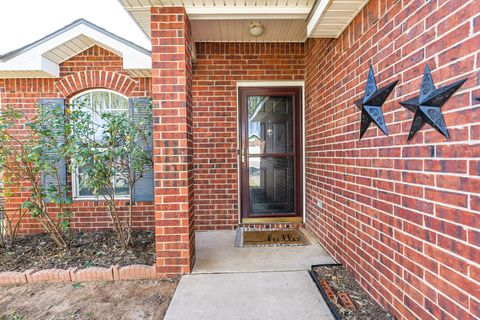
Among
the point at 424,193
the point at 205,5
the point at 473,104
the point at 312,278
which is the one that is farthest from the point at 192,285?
the point at 205,5

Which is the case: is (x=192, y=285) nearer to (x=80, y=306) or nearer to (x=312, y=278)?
(x=80, y=306)

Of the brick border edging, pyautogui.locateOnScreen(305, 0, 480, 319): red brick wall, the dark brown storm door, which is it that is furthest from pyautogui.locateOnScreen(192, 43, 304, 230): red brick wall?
the brick border edging

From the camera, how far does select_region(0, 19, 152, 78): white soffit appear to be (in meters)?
3.50

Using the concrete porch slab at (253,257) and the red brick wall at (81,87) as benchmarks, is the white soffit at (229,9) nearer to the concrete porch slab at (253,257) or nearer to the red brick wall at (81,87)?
the red brick wall at (81,87)

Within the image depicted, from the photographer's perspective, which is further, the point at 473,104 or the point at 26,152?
the point at 26,152

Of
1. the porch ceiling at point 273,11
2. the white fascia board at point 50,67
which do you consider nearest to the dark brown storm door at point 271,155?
the porch ceiling at point 273,11

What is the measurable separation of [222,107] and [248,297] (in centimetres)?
266

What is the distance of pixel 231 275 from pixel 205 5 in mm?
2725

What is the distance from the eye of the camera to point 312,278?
2.43m

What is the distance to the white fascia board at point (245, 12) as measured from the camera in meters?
2.61

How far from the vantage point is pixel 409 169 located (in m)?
1.62

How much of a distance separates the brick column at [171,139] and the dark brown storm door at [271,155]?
5.10ft

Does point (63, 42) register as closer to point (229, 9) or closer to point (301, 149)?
point (229, 9)

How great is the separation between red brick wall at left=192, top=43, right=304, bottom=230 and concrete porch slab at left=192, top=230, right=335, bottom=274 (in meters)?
0.60
